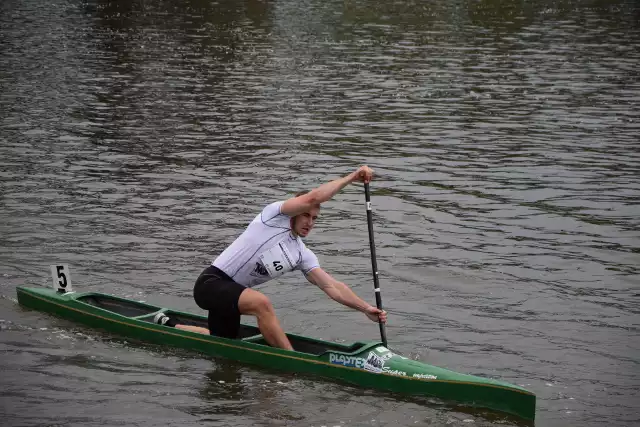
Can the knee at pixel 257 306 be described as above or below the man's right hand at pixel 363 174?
below

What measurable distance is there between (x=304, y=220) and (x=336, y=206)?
853cm

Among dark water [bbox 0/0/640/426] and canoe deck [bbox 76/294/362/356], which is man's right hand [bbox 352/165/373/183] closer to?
canoe deck [bbox 76/294/362/356]

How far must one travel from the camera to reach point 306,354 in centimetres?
1229

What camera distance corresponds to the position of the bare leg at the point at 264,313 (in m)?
12.2

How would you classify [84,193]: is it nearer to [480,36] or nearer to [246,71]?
[246,71]

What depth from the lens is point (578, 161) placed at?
78.3 feet

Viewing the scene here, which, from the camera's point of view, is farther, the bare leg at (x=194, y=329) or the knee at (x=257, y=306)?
the bare leg at (x=194, y=329)

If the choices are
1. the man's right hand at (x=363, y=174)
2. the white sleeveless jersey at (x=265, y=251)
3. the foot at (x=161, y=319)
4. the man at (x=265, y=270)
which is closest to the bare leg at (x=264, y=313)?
the man at (x=265, y=270)

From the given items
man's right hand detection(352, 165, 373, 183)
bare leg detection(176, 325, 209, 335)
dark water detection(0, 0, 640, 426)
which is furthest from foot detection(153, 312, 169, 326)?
man's right hand detection(352, 165, 373, 183)

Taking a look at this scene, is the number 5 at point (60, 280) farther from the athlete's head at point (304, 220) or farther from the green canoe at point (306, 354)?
the athlete's head at point (304, 220)

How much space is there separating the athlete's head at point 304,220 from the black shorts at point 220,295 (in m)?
0.94

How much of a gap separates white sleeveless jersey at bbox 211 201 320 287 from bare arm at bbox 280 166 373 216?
21 centimetres

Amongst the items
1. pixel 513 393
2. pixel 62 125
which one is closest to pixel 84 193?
pixel 62 125

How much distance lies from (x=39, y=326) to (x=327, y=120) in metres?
15.7
